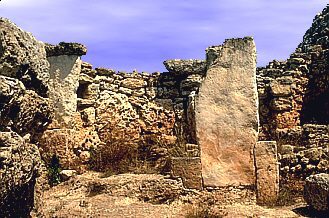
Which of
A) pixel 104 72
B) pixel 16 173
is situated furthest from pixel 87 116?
pixel 16 173

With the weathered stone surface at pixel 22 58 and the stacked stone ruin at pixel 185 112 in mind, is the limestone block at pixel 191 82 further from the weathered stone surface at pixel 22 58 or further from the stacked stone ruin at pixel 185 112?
the weathered stone surface at pixel 22 58

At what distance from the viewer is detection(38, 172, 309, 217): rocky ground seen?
263 inches

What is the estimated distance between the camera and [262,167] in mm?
7492

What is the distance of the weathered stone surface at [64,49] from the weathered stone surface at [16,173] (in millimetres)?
6087

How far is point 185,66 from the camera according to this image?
35.9 ft

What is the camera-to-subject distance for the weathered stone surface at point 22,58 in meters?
3.74

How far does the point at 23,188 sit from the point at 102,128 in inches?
266

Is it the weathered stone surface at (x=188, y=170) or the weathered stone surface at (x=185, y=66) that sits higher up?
the weathered stone surface at (x=185, y=66)

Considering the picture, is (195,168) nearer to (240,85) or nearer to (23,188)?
(240,85)

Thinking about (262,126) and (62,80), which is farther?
(262,126)

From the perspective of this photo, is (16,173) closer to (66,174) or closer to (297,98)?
(66,174)

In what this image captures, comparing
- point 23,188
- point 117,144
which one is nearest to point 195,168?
point 117,144

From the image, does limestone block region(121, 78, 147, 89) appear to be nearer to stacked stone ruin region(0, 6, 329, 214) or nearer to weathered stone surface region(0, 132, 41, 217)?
stacked stone ruin region(0, 6, 329, 214)

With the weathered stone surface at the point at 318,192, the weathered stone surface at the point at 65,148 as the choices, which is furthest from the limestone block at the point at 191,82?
the weathered stone surface at the point at 318,192
